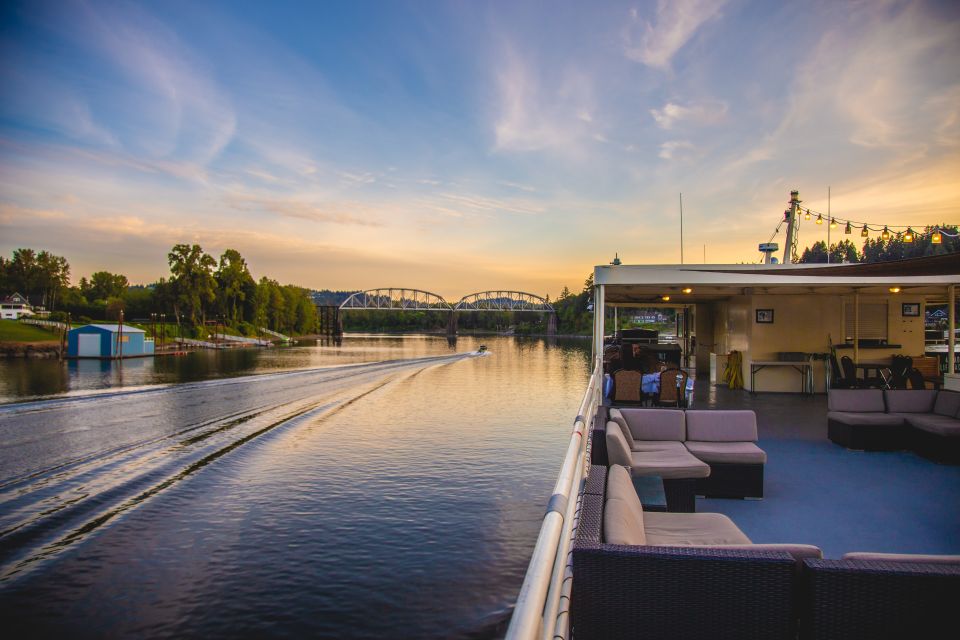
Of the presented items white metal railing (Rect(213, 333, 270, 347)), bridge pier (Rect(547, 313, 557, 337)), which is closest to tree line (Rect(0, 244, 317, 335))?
white metal railing (Rect(213, 333, 270, 347))

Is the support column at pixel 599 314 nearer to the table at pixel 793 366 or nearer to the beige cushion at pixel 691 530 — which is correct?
the table at pixel 793 366

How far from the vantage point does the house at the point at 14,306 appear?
83.2 m

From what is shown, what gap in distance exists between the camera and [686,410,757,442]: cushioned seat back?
5488mm

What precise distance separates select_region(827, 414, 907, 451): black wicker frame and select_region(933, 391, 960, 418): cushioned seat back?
0.48 metres

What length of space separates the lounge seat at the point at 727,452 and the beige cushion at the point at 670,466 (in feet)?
0.71

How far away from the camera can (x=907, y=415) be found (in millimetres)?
6445

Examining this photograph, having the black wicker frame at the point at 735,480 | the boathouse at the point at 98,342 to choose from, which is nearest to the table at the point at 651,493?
the black wicker frame at the point at 735,480

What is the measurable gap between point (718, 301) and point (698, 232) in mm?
12023

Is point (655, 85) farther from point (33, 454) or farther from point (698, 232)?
point (33, 454)

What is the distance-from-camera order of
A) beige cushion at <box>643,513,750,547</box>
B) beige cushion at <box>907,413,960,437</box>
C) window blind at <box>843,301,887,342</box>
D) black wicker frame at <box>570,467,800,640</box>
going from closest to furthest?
1. black wicker frame at <box>570,467,800,640</box>
2. beige cushion at <box>643,513,750,547</box>
3. beige cushion at <box>907,413,960,437</box>
4. window blind at <box>843,301,887,342</box>

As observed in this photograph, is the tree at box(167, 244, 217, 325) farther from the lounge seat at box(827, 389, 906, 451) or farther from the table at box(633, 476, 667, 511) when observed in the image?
the table at box(633, 476, 667, 511)

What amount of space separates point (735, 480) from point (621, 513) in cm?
252

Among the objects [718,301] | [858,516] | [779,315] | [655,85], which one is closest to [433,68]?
[655,85]

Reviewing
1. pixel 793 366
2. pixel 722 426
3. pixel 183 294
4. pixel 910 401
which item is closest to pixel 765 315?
pixel 793 366
